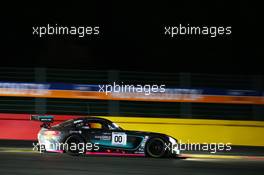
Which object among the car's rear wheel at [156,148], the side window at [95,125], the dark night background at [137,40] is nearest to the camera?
the car's rear wheel at [156,148]

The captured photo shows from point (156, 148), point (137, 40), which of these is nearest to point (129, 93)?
point (156, 148)

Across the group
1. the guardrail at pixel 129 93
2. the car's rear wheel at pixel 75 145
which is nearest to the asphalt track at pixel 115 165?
the car's rear wheel at pixel 75 145

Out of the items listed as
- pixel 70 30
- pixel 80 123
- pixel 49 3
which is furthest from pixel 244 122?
pixel 49 3

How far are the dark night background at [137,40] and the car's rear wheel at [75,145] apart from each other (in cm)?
1506

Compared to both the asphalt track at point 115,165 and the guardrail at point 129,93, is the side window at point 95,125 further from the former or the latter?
the guardrail at point 129,93

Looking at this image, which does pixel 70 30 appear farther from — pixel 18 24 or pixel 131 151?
pixel 131 151

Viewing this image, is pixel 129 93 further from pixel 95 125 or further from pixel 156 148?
pixel 156 148

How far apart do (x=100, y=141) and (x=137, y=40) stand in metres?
18.4

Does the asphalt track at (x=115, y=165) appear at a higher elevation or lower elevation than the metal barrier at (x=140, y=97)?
lower

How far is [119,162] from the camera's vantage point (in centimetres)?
1398

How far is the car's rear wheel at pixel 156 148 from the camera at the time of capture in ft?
50.3

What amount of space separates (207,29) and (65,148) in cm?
1823

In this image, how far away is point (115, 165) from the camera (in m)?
13.3

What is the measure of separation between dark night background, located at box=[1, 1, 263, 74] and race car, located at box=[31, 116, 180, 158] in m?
15.0
